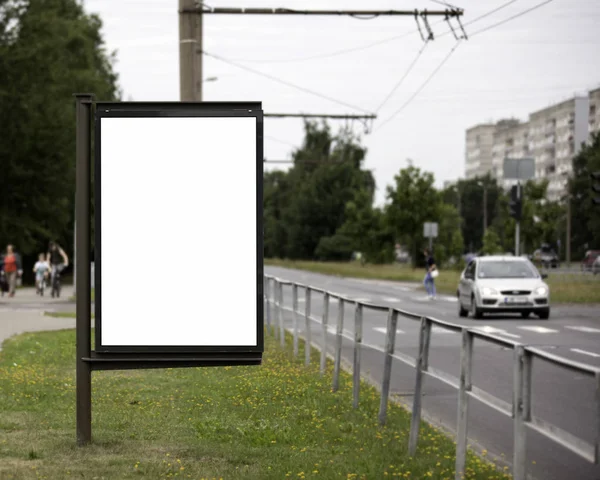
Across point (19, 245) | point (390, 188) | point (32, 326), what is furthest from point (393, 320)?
point (390, 188)

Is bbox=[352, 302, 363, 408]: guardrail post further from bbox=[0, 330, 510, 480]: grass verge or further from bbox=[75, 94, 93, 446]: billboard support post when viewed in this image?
bbox=[75, 94, 93, 446]: billboard support post

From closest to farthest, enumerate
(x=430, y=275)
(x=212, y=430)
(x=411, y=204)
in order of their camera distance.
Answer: (x=212, y=430) → (x=430, y=275) → (x=411, y=204)

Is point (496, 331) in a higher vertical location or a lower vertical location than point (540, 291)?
lower

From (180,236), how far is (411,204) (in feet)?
220

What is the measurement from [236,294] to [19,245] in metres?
40.9

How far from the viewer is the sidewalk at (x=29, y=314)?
79.3 ft

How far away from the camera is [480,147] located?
183625 mm

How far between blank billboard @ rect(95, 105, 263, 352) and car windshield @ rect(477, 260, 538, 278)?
2136cm

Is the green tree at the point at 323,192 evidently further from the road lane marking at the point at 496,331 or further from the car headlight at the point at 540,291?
the road lane marking at the point at 496,331

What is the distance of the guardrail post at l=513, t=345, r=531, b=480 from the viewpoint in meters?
6.74

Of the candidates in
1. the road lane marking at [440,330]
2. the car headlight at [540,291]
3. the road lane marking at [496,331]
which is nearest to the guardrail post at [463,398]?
the road lane marking at [440,330]

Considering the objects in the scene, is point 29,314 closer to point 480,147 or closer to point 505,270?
point 505,270

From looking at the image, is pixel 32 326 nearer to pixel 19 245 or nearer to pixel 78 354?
pixel 78 354

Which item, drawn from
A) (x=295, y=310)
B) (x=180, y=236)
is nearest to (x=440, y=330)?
(x=180, y=236)
